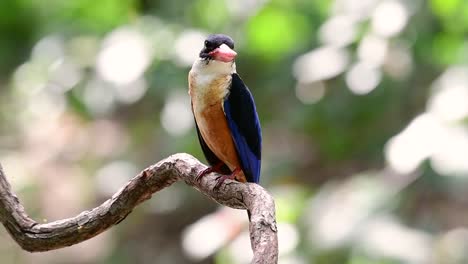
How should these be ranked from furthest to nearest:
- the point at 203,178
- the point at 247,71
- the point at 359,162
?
the point at 359,162 < the point at 247,71 < the point at 203,178

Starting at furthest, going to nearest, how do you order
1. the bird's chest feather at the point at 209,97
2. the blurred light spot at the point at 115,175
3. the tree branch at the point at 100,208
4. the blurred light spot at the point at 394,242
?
the blurred light spot at the point at 115,175, the blurred light spot at the point at 394,242, the bird's chest feather at the point at 209,97, the tree branch at the point at 100,208

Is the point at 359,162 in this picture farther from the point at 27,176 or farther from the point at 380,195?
the point at 27,176

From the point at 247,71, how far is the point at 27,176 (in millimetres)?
1678

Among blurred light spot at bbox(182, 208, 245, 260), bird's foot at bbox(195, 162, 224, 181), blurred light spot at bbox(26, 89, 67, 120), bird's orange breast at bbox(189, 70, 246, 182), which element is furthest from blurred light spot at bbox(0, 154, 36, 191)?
bird's orange breast at bbox(189, 70, 246, 182)

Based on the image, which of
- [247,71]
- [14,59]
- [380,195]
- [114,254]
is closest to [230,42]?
[380,195]

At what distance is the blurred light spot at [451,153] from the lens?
245cm

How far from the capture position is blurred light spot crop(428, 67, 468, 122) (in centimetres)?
262

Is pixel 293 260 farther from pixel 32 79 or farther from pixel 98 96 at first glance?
pixel 32 79

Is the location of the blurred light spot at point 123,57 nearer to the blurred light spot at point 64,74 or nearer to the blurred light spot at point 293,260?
the blurred light spot at point 64,74

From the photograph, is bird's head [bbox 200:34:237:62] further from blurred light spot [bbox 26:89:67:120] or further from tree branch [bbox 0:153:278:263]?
blurred light spot [bbox 26:89:67:120]

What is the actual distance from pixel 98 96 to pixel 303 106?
871 mm

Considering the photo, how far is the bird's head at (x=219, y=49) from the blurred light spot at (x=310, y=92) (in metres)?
1.41

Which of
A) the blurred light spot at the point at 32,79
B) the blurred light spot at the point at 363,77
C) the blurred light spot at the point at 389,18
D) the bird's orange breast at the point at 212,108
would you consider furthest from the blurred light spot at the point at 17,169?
the bird's orange breast at the point at 212,108

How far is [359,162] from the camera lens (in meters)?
4.32
